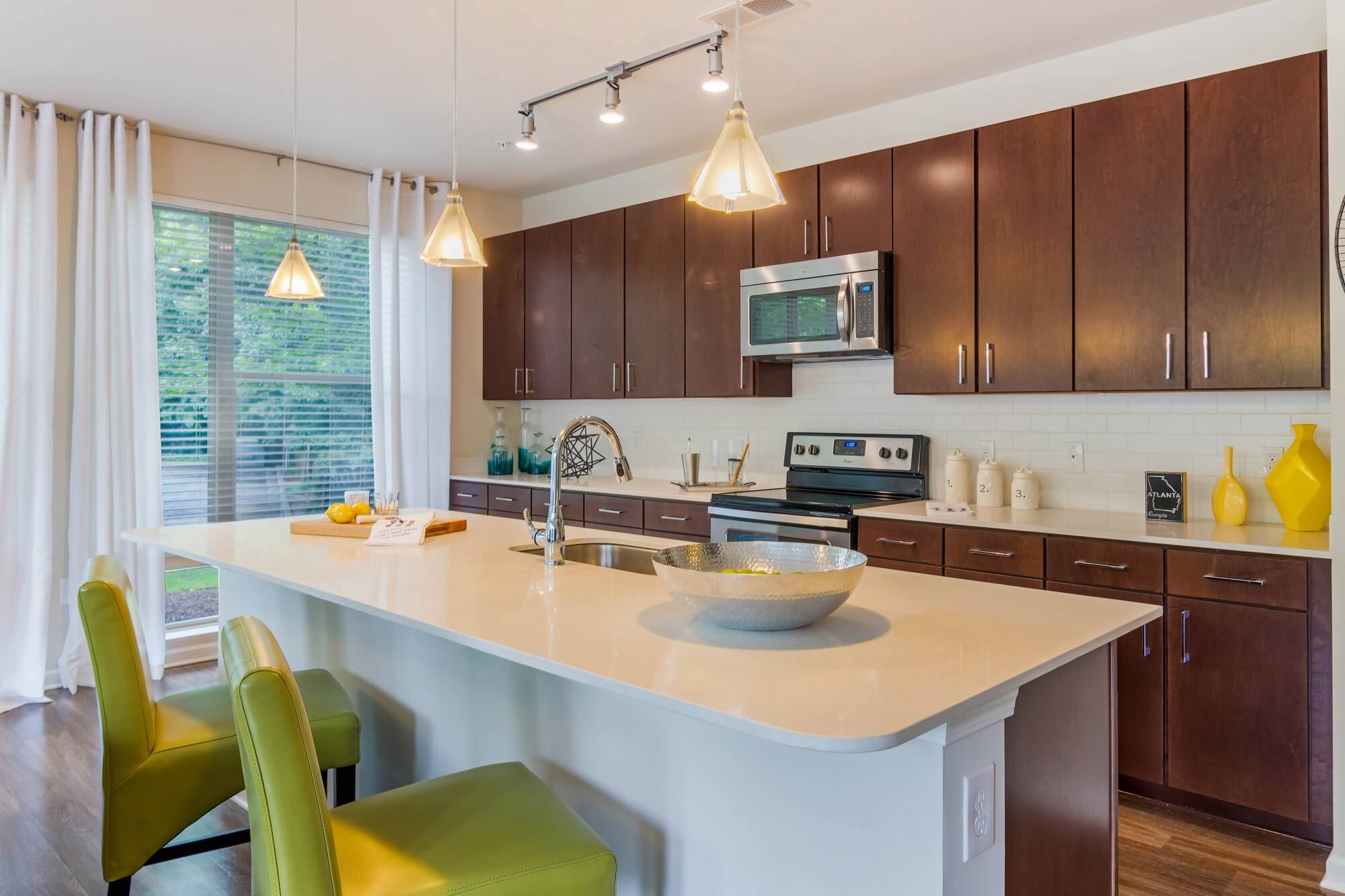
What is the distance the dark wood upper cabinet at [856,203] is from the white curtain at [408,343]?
7.99 ft

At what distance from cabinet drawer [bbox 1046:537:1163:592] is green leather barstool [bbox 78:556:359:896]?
7.31 ft

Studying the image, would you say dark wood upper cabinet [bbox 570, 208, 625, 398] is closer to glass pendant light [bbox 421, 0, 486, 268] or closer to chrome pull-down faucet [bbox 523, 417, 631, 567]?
glass pendant light [bbox 421, 0, 486, 268]

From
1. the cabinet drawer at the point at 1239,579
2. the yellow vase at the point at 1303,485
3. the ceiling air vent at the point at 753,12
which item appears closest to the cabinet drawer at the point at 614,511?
the ceiling air vent at the point at 753,12

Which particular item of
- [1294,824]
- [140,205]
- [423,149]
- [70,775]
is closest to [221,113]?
[140,205]

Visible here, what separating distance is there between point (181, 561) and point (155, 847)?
3229 millimetres

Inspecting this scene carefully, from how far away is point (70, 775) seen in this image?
3.09 m

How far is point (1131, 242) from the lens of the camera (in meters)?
3.04

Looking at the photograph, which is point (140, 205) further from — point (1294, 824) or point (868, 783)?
point (1294, 824)

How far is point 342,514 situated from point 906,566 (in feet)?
6.53

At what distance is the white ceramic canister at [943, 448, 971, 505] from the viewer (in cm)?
366

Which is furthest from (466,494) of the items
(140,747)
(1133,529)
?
(1133,529)

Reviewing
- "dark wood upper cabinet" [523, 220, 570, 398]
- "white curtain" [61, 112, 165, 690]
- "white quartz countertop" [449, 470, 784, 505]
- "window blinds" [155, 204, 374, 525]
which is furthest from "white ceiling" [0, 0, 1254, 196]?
"white quartz countertop" [449, 470, 784, 505]

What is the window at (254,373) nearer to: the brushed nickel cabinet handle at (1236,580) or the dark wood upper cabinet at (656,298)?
the dark wood upper cabinet at (656,298)

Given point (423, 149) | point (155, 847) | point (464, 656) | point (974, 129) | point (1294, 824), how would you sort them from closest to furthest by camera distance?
point (155, 847)
point (464, 656)
point (1294, 824)
point (974, 129)
point (423, 149)
